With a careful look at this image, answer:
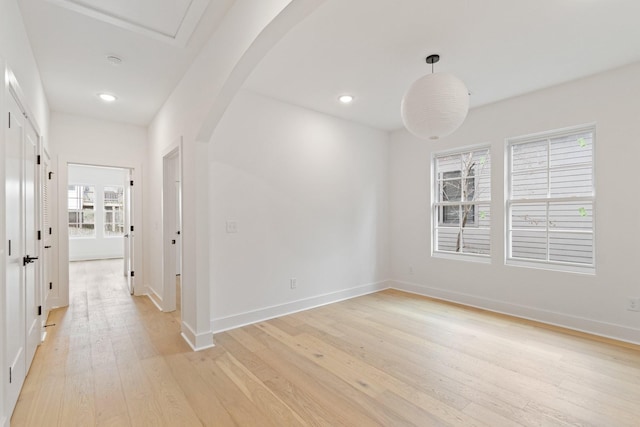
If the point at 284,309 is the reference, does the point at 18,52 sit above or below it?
above

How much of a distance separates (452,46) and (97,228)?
9939 mm

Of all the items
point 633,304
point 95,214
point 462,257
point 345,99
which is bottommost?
point 633,304

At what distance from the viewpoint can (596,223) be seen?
3184 mm

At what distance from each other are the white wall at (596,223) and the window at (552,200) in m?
0.15

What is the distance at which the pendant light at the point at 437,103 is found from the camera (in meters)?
2.15

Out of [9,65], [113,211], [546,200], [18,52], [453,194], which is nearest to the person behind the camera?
[9,65]

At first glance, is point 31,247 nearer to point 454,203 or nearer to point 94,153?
point 94,153

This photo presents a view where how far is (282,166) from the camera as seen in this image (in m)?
3.78

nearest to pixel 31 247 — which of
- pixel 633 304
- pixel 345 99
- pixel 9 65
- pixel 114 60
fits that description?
pixel 9 65

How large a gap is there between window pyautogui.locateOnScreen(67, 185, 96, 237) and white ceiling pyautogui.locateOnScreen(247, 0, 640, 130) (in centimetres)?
791

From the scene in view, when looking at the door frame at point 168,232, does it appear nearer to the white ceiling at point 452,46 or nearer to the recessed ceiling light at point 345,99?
the white ceiling at point 452,46

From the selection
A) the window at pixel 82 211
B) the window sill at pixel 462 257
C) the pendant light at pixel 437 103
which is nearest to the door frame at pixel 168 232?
the pendant light at pixel 437 103

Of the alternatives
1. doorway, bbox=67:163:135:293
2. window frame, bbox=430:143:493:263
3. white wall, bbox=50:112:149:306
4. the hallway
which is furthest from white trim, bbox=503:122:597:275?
doorway, bbox=67:163:135:293

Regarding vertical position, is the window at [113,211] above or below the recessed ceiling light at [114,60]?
below
